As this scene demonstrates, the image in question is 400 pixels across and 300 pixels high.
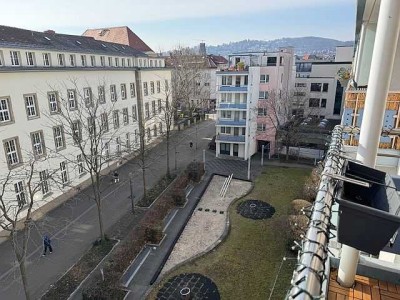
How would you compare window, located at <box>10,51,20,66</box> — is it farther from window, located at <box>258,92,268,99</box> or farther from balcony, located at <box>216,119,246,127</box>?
window, located at <box>258,92,268,99</box>

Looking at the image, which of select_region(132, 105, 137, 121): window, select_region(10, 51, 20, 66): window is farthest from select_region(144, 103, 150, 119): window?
select_region(10, 51, 20, 66): window

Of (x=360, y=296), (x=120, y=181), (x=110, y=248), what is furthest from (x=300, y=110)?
(x=360, y=296)

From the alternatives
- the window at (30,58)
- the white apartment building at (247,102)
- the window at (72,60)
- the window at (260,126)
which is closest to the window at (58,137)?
the window at (30,58)

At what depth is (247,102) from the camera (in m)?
34.4

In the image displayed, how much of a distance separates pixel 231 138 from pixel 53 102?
66.2 feet

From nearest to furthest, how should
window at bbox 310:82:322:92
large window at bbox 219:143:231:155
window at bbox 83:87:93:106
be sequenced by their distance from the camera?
window at bbox 83:87:93:106 → large window at bbox 219:143:231:155 → window at bbox 310:82:322:92

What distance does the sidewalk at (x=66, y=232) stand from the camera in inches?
641

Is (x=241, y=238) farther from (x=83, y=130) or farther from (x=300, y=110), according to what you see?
(x=300, y=110)

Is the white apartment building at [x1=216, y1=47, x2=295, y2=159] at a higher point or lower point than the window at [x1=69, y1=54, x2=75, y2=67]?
lower

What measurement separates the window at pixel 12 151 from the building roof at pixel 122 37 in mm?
37353

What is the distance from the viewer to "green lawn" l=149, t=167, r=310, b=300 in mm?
15453

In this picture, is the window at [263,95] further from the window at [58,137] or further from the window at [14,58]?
the window at [14,58]

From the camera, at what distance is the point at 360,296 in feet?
19.2

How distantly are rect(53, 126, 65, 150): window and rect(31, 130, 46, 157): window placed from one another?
138 centimetres
